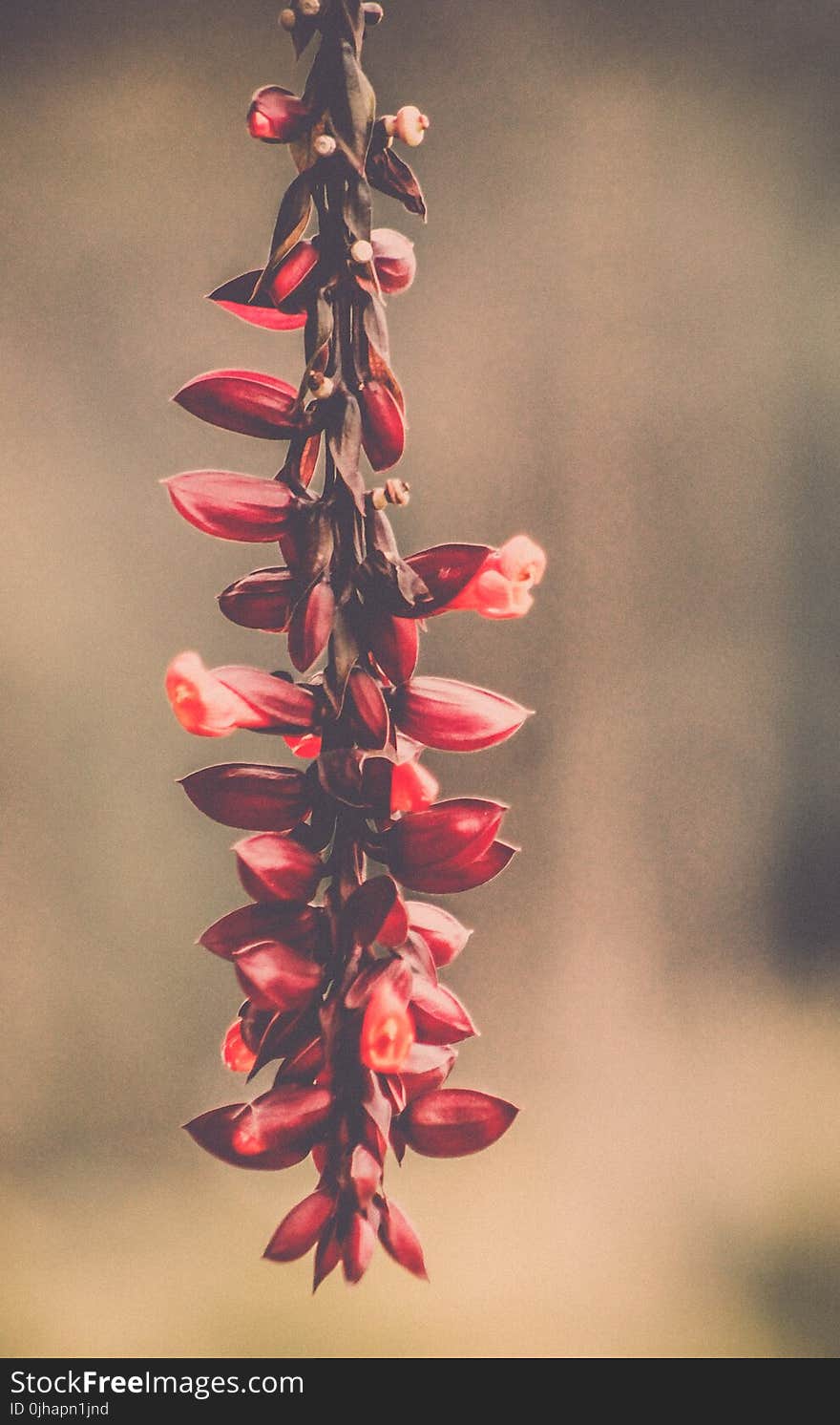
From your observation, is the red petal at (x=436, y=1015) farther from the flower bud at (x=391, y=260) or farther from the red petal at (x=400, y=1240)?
the flower bud at (x=391, y=260)

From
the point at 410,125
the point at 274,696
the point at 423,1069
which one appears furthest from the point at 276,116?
the point at 423,1069

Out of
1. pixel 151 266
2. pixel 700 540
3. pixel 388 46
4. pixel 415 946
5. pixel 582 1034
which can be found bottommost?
pixel 415 946

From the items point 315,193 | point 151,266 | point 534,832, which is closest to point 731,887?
point 534,832

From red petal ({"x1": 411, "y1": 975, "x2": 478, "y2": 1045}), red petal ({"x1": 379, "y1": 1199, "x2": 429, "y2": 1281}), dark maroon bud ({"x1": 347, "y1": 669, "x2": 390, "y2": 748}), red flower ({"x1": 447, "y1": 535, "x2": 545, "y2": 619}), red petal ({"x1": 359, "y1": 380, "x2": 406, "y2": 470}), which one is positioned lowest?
red petal ({"x1": 379, "y1": 1199, "x2": 429, "y2": 1281})

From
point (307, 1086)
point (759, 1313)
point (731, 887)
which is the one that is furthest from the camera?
point (731, 887)

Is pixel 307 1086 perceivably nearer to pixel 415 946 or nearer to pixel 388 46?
pixel 415 946

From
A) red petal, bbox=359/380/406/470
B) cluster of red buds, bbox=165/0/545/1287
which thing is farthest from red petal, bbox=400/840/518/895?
red petal, bbox=359/380/406/470

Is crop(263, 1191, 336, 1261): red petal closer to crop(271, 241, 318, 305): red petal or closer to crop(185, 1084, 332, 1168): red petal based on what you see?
crop(185, 1084, 332, 1168): red petal
